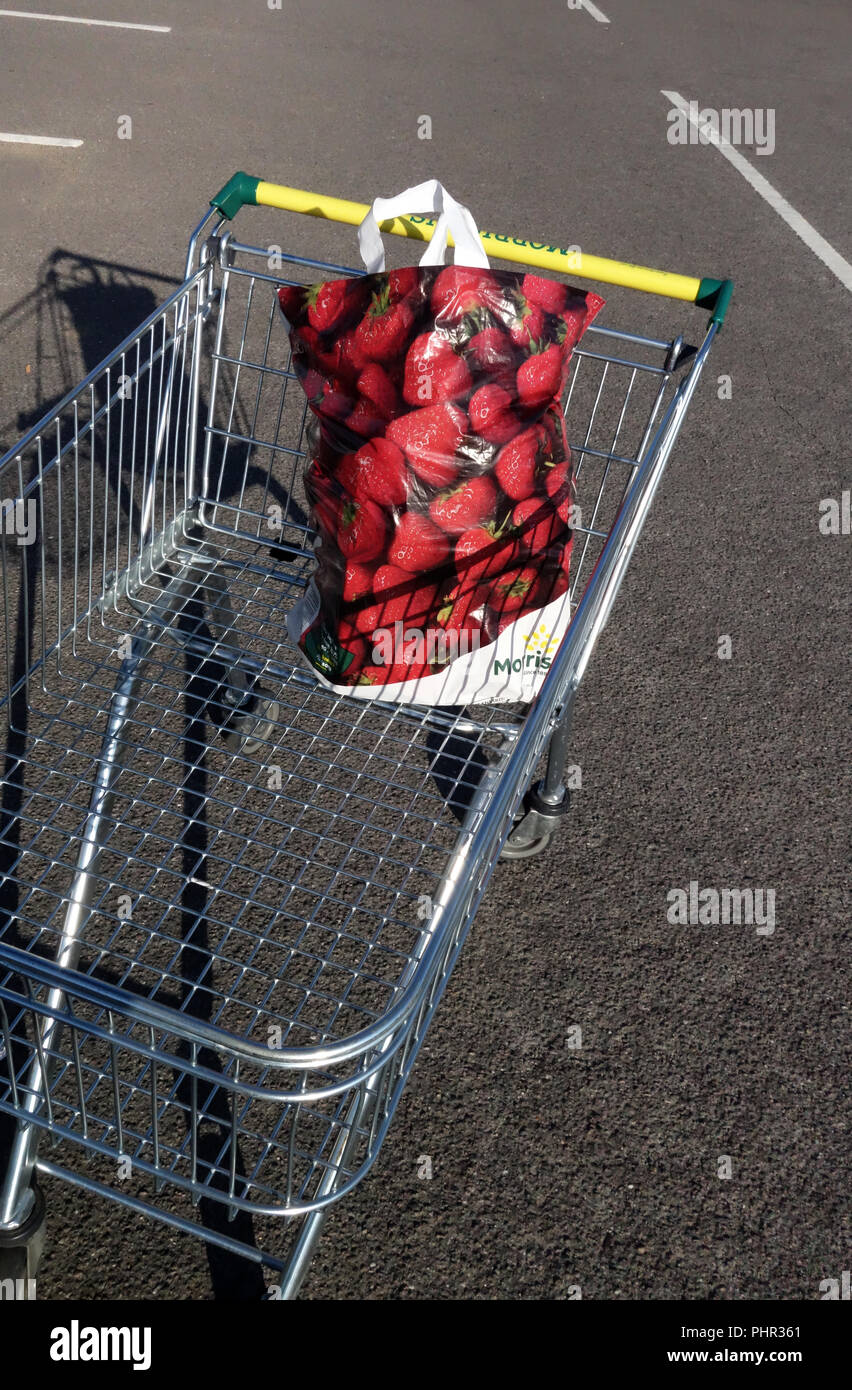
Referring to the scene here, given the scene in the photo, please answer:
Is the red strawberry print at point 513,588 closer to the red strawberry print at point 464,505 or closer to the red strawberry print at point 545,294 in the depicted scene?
the red strawberry print at point 464,505

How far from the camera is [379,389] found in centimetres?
186

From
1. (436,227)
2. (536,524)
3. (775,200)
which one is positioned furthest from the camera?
(775,200)

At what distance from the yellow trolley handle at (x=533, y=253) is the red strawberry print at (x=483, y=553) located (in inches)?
18.6

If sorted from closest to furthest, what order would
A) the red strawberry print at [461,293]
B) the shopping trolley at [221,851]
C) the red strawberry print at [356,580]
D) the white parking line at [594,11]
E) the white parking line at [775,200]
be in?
1. the shopping trolley at [221,851]
2. the red strawberry print at [461,293]
3. the red strawberry print at [356,580]
4. the white parking line at [775,200]
5. the white parking line at [594,11]

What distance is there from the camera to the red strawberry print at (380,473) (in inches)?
73.0

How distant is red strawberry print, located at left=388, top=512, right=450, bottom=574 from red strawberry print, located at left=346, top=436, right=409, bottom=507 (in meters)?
0.04

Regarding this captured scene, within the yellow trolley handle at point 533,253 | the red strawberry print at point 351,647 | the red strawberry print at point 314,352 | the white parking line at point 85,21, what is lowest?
the red strawberry print at point 351,647

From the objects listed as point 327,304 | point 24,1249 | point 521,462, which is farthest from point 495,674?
point 24,1249

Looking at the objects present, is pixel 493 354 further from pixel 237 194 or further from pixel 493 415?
pixel 237 194

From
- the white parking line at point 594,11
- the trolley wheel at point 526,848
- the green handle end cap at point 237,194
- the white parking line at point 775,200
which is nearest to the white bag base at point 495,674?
the trolley wheel at point 526,848

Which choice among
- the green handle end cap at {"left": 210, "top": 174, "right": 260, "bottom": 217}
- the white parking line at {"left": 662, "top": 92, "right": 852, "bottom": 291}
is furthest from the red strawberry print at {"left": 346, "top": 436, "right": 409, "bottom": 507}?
the white parking line at {"left": 662, "top": 92, "right": 852, "bottom": 291}

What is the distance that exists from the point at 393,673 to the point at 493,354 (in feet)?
1.88

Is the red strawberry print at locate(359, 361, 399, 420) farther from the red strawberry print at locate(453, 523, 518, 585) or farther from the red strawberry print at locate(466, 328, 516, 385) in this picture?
the red strawberry print at locate(453, 523, 518, 585)

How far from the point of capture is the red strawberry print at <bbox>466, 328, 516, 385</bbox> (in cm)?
178
